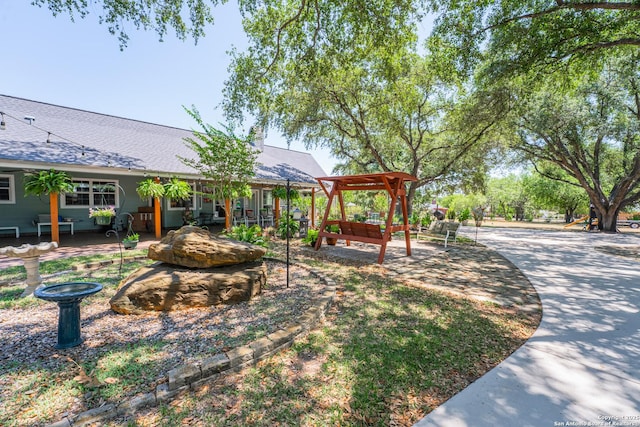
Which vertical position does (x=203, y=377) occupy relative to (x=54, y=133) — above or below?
below

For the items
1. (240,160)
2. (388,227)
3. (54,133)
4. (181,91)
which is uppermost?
(181,91)

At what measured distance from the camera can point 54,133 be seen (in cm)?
939

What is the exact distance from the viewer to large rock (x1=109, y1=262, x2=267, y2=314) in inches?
150

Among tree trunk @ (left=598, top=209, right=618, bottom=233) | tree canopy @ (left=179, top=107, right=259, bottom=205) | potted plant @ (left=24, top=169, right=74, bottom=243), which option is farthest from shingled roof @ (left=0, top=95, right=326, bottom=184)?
tree trunk @ (left=598, top=209, right=618, bottom=233)

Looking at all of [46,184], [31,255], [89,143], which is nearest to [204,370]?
[31,255]

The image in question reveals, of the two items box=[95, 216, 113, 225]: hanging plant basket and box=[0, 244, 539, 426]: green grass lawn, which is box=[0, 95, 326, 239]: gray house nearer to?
box=[95, 216, 113, 225]: hanging plant basket

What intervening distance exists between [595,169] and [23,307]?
88.0 ft

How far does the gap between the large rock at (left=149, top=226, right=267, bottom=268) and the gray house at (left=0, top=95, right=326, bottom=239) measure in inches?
142

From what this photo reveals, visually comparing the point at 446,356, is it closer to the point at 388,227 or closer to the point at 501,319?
the point at 501,319

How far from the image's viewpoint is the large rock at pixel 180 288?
3.80 m

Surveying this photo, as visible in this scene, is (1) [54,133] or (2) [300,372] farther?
(1) [54,133]

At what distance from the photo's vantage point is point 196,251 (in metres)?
4.19

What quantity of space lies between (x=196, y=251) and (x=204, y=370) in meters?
2.07

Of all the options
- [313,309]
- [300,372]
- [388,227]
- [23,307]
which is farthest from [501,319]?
[23,307]
